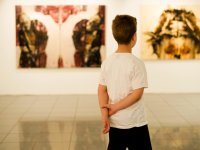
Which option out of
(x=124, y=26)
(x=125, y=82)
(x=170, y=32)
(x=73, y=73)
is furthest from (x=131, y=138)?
(x=170, y=32)

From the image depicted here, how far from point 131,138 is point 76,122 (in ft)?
18.6

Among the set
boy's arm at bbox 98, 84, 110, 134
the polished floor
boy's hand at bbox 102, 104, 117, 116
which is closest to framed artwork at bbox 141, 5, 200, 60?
the polished floor

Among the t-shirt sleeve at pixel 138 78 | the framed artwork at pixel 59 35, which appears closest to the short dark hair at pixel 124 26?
the t-shirt sleeve at pixel 138 78

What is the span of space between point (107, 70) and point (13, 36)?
10.3 m

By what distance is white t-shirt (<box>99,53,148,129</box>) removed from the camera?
3.59 m

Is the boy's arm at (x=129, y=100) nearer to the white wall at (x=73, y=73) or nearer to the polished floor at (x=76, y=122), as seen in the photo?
the polished floor at (x=76, y=122)

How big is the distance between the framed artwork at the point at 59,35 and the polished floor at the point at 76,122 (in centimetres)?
129

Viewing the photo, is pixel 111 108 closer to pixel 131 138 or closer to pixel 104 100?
pixel 104 100

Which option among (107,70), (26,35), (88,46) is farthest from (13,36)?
(107,70)

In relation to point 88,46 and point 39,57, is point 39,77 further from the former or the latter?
point 88,46

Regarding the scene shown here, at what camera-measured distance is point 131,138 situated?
3641mm

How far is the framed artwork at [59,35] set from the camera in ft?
43.8

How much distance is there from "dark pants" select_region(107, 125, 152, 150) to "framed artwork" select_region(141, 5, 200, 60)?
9997 mm

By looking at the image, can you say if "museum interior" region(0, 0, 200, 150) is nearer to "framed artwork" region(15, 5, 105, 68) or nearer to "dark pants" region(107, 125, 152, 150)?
"framed artwork" region(15, 5, 105, 68)
